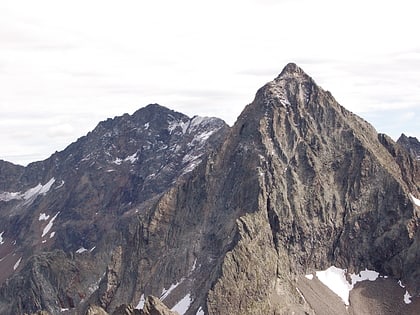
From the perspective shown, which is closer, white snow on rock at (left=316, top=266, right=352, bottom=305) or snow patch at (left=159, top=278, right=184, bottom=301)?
white snow on rock at (left=316, top=266, right=352, bottom=305)

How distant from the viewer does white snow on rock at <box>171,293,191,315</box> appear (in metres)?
143

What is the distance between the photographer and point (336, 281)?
501 feet

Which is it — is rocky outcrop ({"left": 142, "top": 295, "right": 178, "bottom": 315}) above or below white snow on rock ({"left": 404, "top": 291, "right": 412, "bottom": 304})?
above

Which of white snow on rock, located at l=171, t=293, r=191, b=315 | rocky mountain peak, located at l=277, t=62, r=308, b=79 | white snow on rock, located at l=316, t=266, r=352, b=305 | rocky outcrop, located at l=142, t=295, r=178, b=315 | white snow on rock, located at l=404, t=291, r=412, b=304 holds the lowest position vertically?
white snow on rock, located at l=171, t=293, r=191, b=315

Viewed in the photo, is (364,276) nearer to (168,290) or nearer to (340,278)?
(340,278)

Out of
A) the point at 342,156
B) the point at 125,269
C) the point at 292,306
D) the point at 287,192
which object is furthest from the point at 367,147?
the point at 125,269

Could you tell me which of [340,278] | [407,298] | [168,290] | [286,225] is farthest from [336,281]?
[168,290]

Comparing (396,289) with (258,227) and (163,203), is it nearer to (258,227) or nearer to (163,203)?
(258,227)

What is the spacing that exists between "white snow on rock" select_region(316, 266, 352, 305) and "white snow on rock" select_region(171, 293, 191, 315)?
108 feet

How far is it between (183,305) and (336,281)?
1511 inches

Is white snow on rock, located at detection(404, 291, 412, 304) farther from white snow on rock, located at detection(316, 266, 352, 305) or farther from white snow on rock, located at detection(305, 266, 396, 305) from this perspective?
white snow on rock, located at detection(316, 266, 352, 305)

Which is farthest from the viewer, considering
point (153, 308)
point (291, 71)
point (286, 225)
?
point (291, 71)

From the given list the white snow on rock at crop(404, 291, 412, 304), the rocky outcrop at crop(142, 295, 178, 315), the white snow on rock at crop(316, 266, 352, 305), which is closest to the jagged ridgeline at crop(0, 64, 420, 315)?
the white snow on rock at crop(316, 266, 352, 305)

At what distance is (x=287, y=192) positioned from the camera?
16000cm
